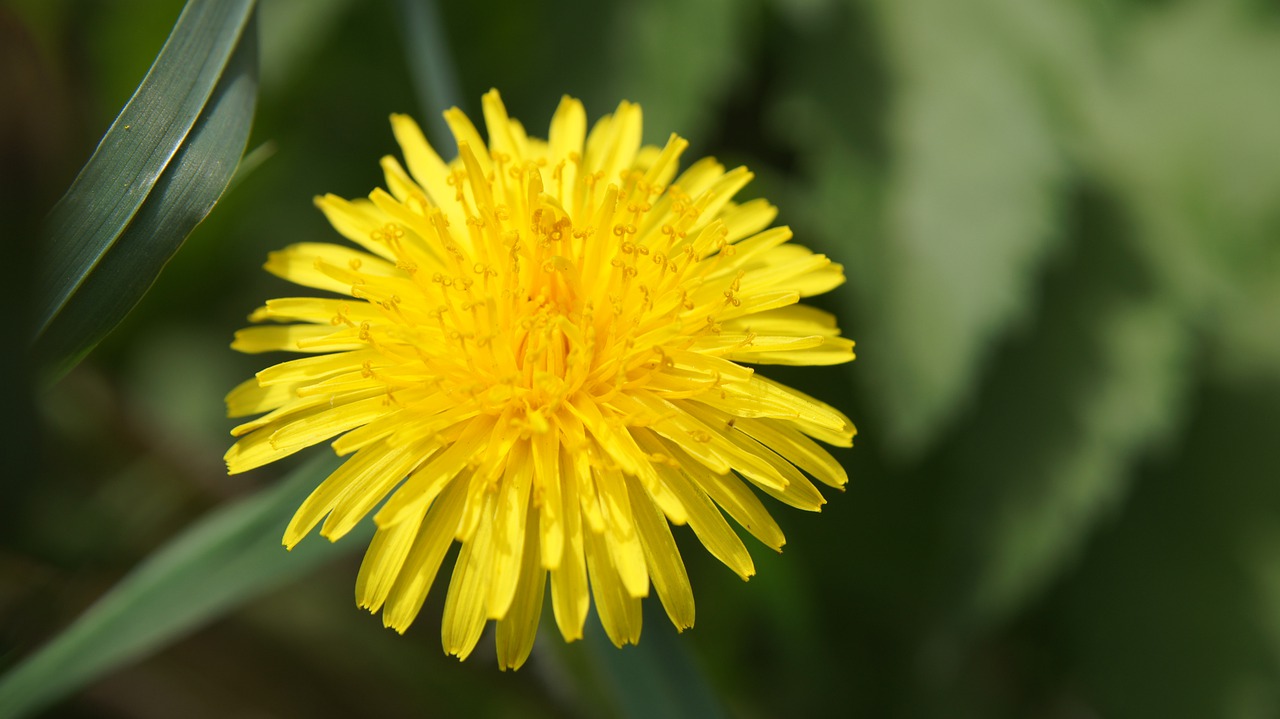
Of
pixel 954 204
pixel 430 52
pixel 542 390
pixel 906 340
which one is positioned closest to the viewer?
pixel 542 390

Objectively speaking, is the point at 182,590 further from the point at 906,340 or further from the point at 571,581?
the point at 906,340

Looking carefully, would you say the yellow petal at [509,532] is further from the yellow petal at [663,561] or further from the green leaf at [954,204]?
the green leaf at [954,204]

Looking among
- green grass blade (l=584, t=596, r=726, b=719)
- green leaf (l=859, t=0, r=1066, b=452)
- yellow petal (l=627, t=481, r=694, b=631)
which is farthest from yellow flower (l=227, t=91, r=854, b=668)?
green leaf (l=859, t=0, r=1066, b=452)

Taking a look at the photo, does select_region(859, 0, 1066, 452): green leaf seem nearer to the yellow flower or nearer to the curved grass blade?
the yellow flower

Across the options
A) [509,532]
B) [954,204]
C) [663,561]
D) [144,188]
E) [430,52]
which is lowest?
[663,561]

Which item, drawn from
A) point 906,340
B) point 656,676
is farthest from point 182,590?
point 906,340

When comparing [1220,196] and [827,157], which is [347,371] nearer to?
[827,157]
